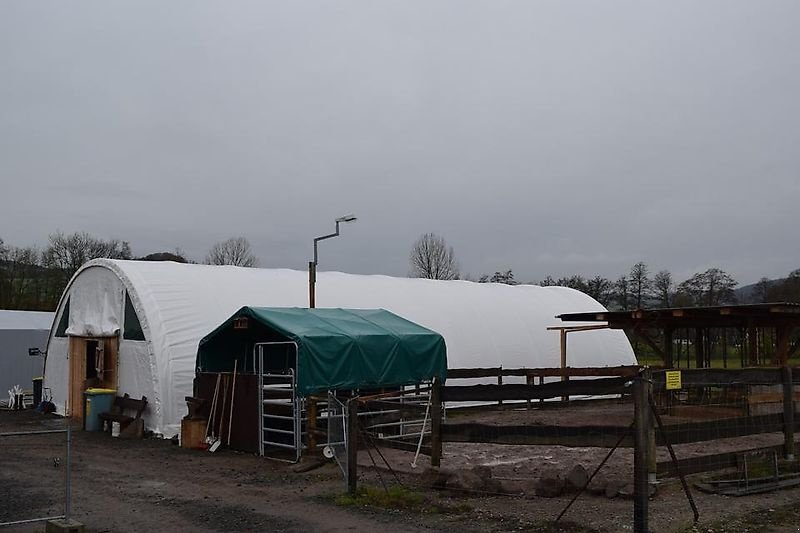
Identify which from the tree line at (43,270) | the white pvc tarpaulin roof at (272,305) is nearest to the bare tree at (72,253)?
the tree line at (43,270)

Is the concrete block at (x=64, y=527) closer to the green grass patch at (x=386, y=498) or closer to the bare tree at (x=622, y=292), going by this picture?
the green grass patch at (x=386, y=498)

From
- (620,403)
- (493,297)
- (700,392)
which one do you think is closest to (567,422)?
(700,392)

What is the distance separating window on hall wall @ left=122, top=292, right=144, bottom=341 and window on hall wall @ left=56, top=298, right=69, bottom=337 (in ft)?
12.6

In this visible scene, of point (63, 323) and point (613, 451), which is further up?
point (63, 323)

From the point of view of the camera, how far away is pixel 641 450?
7.85 metres

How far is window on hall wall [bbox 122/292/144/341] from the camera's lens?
18.8 m

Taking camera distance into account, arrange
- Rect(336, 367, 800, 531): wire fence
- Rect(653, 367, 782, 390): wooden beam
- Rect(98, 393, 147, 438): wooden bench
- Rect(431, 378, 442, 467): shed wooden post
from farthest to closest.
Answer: Rect(98, 393, 147, 438): wooden bench → Rect(431, 378, 442, 467): shed wooden post → Rect(653, 367, 782, 390): wooden beam → Rect(336, 367, 800, 531): wire fence

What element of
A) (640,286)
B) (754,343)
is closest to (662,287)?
(640,286)

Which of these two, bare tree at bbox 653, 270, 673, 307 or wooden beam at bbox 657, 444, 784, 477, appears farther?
bare tree at bbox 653, 270, 673, 307

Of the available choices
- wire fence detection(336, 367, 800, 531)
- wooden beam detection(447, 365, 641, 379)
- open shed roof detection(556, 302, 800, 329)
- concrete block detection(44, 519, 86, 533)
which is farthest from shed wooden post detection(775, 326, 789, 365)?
concrete block detection(44, 519, 86, 533)

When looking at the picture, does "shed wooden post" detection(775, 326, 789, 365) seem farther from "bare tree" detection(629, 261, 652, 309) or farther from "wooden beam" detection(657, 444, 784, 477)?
"bare tree" detection(629, 261, 652, 309)

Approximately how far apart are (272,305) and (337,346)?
6453mm

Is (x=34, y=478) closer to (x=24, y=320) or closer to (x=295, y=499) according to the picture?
(x=295, y=499)

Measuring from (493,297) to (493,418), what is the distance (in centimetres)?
708
